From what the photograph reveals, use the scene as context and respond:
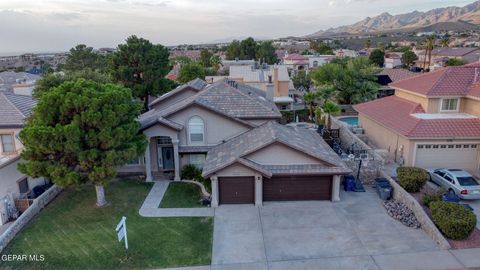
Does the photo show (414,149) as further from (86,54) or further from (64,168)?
(86,54)

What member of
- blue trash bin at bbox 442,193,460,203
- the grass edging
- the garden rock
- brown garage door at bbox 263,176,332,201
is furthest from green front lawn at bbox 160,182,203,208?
blue trash bin at bbox 442,193,460,203

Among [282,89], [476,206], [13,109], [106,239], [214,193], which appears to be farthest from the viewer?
[282,89]

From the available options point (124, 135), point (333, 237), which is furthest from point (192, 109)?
point (333, 237)

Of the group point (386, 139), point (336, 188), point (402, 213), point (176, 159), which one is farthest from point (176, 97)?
point (402, 213)

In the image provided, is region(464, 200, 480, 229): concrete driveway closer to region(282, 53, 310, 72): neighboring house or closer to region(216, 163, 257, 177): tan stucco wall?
region(216, 163, 257, 177): tan stucco wall

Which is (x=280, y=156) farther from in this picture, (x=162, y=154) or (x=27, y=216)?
(x=27, y=216)

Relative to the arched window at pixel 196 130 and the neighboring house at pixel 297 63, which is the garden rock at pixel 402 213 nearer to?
the arched window at pixel 196 130

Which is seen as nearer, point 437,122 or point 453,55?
point 437,122
